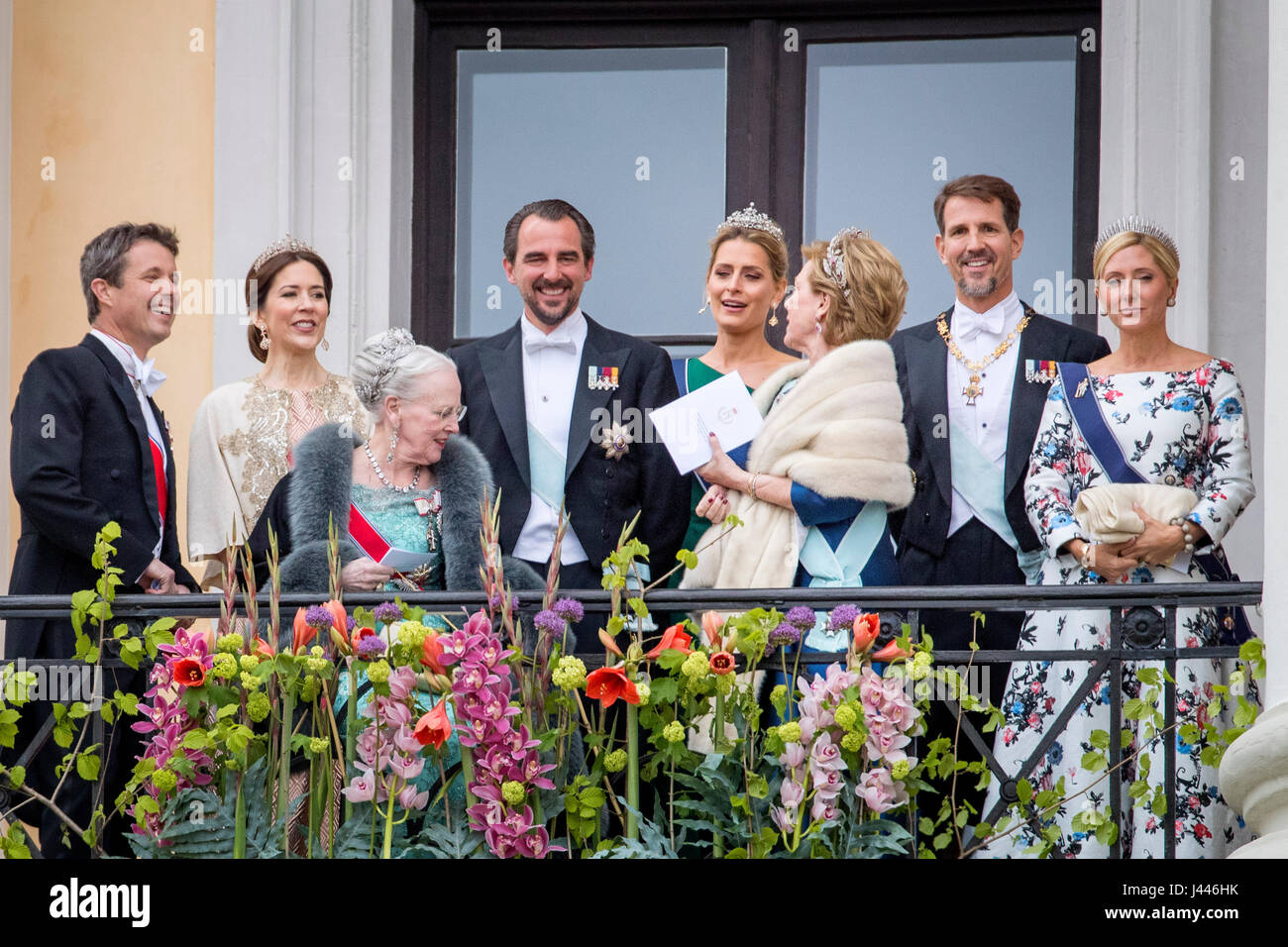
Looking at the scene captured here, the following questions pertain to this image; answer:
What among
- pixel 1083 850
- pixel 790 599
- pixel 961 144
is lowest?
pixel 1083 850

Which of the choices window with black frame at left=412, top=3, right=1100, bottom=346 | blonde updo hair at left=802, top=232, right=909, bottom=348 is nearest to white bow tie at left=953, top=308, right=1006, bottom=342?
blonde updo hair at left=802, top=232, right=909, bottom=348

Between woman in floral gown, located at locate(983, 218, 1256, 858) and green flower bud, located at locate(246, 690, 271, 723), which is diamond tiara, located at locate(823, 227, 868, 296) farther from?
green flower bud, located at locate(246, 690, 271, 723)

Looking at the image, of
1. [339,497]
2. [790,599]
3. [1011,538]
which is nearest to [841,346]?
[1011,538]

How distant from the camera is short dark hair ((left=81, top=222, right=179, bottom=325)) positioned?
5582 millimetres

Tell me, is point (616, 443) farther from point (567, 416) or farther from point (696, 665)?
point (696, 665)

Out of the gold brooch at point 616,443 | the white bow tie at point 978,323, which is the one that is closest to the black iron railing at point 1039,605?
the gold brooch at point 616,443

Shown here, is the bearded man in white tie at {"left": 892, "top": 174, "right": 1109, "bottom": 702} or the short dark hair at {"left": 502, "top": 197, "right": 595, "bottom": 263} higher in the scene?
the short dark hair at {"left": 502, "top": 197, "right": 595, "bottom": 263}

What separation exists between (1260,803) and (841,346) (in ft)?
6.54

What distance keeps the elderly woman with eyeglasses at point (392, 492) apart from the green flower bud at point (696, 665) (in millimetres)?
799

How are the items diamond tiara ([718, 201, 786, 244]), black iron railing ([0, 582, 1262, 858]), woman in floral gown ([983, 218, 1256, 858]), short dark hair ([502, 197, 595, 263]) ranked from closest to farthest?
1. black iron railing ([0, 582, 1262, 858])
2. woman in floral gown ([983, 218, 1256, 858])
3. short dark hair ([502, 197, 595, 263])
4. diamond tiara ([718, 201, 786, 244])

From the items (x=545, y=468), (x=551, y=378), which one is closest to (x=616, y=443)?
(x=545, y=468)

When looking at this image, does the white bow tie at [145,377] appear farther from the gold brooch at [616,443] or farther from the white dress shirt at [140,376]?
the gold brooch at [616,443]
